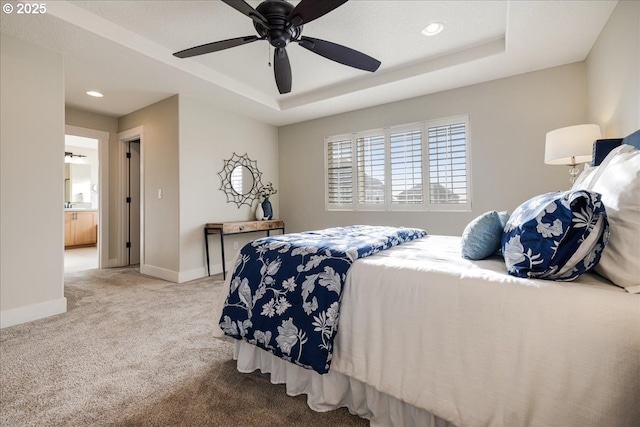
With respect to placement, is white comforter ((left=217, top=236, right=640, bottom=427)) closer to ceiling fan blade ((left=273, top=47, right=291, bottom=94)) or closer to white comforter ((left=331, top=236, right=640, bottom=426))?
white comforter ((left=331, top=236, right=640, bottom=426))

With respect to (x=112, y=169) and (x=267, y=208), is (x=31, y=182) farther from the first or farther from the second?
(x=267, y=208)

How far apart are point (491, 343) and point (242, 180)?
4233 millimetres

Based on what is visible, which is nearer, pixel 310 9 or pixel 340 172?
pixel 310 9

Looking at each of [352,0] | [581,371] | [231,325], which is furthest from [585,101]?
[231,325]

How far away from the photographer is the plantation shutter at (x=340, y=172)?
465 centimetres

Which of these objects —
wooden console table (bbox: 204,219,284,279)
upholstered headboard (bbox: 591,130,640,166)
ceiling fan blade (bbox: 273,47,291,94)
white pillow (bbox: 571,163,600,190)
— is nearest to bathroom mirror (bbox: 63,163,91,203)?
wooden console table (bbox: 204,219,284,279)

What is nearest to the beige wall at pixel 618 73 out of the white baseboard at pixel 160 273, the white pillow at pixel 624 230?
the white pillow at pixel 624 230

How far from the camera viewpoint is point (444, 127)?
379cm

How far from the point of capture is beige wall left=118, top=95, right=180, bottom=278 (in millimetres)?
3812

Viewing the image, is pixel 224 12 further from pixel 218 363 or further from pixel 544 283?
pixel 544 283

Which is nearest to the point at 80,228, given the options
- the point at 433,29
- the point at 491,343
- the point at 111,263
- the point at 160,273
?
the point at 111,263

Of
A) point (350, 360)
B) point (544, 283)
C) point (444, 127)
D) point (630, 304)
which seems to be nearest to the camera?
point (630, 304)

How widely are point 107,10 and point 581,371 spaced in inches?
144

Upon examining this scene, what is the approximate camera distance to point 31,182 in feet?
8.37
